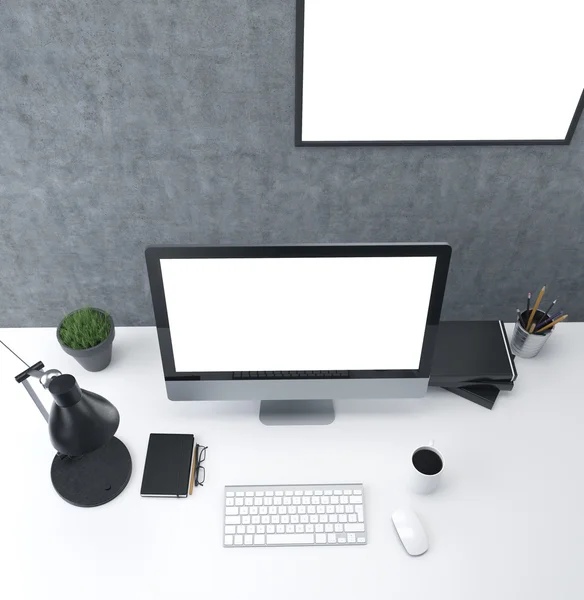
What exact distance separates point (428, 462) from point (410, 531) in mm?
133

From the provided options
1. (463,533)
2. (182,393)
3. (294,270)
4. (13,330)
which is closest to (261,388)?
(182,393)

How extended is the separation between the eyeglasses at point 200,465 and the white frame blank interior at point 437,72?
684 millimetres

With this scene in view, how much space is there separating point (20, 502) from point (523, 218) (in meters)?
1.27

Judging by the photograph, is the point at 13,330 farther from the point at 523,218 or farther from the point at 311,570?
the point at 523,218

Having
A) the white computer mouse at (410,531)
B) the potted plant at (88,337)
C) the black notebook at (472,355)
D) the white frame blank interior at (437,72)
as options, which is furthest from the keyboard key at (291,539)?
the white frame blank interior at (437,72)

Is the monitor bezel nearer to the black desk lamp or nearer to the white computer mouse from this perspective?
the black desk lamp

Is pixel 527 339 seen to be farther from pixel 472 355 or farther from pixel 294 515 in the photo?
pixel 294 515

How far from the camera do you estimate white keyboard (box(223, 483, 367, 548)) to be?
1.00m

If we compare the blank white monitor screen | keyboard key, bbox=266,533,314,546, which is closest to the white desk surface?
keyboard key, bbox=266,533,314,546

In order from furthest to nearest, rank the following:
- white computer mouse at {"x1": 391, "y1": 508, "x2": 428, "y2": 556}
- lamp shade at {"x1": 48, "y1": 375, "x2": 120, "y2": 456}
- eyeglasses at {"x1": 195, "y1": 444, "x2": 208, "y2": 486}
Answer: eyeglasses at {"x1": 195, "y1": 444, "x2": 208, "y2": 486} < white computer mouse at {"x1": 391, "y1": 508, "x2": 428, "y2": 556} < lamp shade at {"x1": 48, "y1": 375, "x2": 120, "y2": 456}

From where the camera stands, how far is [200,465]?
1.11 metres

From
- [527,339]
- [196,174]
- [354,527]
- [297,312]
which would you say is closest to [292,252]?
[297,312]

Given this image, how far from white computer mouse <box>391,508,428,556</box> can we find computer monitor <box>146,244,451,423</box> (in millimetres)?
234

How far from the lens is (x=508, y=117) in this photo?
1.15 metres
